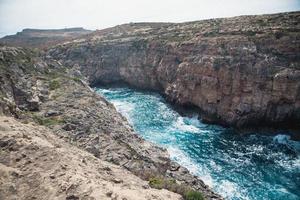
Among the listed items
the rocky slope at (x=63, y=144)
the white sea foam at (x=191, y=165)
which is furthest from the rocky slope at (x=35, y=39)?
the white sea foam at (x=191, y=165)

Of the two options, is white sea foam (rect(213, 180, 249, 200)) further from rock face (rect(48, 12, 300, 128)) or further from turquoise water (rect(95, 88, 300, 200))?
rock face (rect(48, 12, 300, 128))

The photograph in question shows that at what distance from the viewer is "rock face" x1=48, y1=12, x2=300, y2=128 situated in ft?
156

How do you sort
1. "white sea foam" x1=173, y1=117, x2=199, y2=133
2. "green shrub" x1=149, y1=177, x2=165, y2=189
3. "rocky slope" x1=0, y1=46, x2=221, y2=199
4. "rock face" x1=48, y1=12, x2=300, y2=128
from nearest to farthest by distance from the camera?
"rocky slope" x1=0, y1=46, x2=221, y2=199 → "green shrub" x1=149, y1=177, x2=165, y2=189 → "rock face" x1=48, y1=12, x2=300, y2=128 → "white sea foam" x1=173, y1=117, x2=199, y2=133

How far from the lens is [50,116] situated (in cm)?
2875

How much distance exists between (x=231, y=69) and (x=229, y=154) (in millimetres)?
16973

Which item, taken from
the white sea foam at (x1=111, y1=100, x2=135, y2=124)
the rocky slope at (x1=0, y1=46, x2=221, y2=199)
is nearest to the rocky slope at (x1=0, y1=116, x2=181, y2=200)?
the rocky slope at (x1=0, y1=46, x2=221, y2=199)

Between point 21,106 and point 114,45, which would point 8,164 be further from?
point 114,45

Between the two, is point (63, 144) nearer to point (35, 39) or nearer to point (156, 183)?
point (156, 183)

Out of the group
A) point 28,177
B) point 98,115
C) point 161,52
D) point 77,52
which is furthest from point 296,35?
point 77,52

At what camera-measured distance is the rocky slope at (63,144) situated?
15.0 meters

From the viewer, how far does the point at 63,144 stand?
21.1 metres

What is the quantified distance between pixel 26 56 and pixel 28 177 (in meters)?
31.9

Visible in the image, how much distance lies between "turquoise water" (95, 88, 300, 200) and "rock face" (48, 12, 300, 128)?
371 centimetres

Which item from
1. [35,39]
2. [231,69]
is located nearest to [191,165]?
[231,69]
